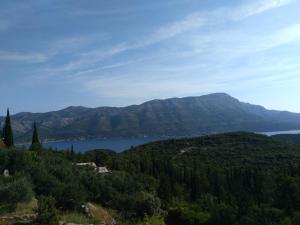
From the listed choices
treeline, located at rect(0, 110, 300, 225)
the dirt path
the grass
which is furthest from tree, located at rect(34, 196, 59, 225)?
the dirt path

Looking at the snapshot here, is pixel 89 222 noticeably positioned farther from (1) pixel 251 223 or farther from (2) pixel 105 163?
(2) pixel 105 163

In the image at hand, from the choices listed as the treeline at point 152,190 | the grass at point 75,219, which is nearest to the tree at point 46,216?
the treeline at point 152,190

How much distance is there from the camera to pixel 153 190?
54.9 m

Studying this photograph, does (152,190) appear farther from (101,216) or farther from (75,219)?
(75,219)

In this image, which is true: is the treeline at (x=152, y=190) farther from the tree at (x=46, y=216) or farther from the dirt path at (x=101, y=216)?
the dirt path at (x=101, y=216)

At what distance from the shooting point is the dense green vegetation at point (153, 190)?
85.1 ft

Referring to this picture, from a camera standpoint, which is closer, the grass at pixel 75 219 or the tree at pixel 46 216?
the tree at pixel 46 216

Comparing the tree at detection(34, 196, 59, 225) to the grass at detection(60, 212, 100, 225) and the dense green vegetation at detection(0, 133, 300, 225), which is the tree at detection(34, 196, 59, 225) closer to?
the dense green vegetation at detection(0, 133, 300, 225)

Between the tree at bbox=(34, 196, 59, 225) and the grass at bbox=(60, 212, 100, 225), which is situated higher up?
the tree at bbox=(34, 196, 59, 225)

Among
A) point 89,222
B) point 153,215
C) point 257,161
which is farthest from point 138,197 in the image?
point 257,161

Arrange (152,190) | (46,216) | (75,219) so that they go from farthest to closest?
(152,190) < (75,219) < (46,216)

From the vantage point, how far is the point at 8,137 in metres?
62.9

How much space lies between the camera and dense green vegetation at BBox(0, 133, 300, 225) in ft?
85.1

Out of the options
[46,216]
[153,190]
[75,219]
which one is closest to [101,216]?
[75,219]
